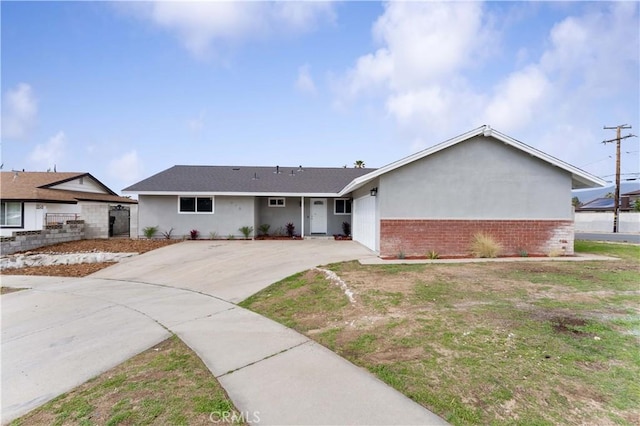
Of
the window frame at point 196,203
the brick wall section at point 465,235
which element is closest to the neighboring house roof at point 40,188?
the window frame at point 196,203

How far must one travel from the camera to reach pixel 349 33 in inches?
588

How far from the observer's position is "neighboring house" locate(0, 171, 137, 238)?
16922 mm

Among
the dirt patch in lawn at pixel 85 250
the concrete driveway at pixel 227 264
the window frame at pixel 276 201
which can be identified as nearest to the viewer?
the concrete driveway at pixel 227 264

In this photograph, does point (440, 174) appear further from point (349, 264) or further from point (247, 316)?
point (247, 316)

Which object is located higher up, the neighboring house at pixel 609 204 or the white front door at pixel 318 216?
the neighboring house at pixel 609 204

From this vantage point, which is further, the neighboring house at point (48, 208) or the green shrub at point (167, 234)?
the green shrub at point (167, 234)

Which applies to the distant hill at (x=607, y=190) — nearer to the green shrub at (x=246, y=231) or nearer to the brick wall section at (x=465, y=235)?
the brick wall section at (x=465, y=235)

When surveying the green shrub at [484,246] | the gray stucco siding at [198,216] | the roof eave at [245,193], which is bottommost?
the green shrub at [484,246]

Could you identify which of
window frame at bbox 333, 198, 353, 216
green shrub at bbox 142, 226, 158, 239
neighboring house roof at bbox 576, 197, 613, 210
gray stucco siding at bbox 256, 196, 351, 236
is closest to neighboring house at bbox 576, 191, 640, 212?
neighboring house roof at bbox 576, 197, 613, 210

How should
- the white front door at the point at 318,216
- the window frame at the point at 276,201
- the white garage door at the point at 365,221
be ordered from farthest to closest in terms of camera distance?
1. the window frame at the point at 276,201
2. the white front door at the point at 318,216
3. the white garage door at the point at 365,221

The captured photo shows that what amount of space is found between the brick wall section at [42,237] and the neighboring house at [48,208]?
65 centimetres

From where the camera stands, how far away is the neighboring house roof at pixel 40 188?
55.6ft

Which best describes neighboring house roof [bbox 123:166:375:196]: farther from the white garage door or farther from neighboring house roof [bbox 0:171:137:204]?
neighboring house roof [bbox 0:171:137:204]

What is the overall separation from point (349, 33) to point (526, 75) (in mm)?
8942
